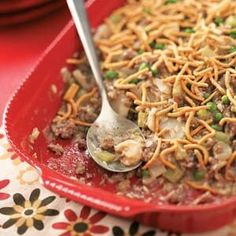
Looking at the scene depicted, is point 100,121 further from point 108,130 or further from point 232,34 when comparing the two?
point 232,34

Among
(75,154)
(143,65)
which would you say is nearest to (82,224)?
(75,154)

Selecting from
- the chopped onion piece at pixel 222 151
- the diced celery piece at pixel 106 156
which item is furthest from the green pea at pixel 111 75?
the chopped onion piece at pixel 222 151

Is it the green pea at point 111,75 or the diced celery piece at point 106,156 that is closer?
the diced celery piece at point 106,156

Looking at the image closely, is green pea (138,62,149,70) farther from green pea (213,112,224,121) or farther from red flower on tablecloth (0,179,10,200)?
red flower on tablecloth (0,179,10,200)

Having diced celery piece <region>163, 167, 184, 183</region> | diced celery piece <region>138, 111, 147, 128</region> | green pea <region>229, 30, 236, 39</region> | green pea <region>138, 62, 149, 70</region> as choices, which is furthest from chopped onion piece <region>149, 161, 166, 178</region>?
green pea <region>229, 30, 236, 39</region>

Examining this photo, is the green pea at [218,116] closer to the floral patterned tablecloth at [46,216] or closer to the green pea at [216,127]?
the green pea at [216,127]

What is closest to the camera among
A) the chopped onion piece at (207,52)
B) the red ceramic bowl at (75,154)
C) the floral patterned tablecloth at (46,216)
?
the red ceramic bowl at (75,154)
